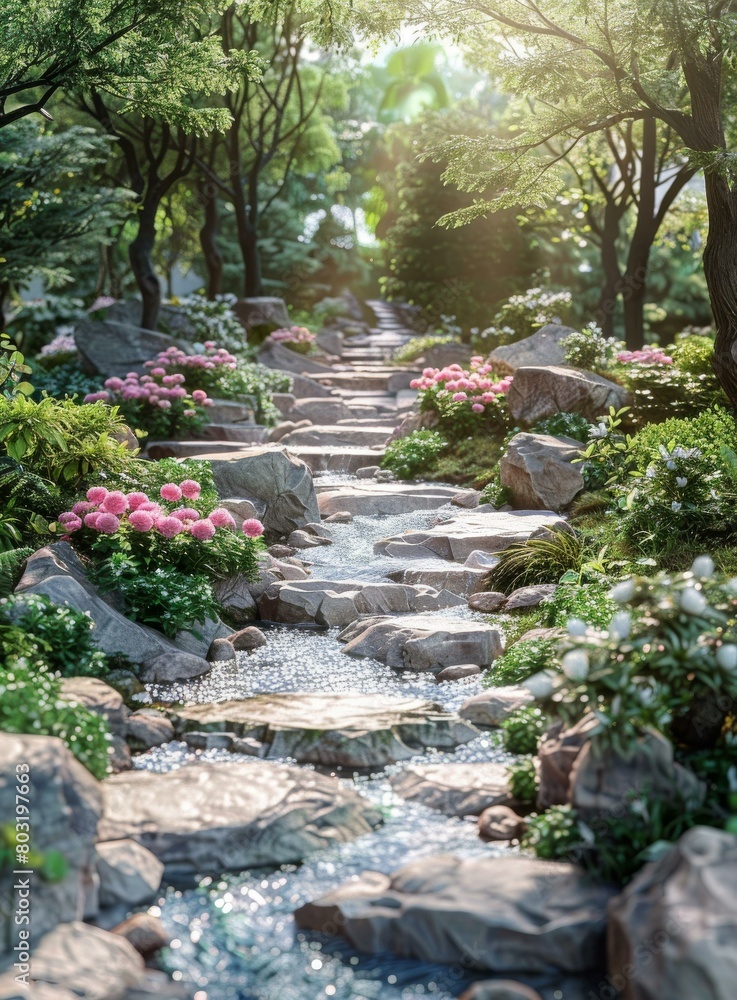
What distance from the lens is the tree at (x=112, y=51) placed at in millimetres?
8492

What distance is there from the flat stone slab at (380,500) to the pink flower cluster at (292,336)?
1100 cm

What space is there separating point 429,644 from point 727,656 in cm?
324

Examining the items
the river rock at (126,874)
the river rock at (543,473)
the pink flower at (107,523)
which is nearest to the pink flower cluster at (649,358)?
the river rock at (543,473)

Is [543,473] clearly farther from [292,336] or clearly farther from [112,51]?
[292,336]

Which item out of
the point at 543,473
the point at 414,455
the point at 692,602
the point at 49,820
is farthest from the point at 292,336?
the point at 49,820

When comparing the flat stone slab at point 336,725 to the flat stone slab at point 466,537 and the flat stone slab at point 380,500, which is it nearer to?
the flat stone slab at point 466,537

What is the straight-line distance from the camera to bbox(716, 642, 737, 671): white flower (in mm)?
4000

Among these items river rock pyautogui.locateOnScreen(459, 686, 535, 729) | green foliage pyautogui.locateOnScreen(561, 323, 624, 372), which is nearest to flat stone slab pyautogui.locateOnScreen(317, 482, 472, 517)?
green foliage pyautogui.locateOnScreen(561, 323, 624, 372)

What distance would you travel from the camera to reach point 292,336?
74.1ft

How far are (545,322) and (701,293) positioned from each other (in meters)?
17.0

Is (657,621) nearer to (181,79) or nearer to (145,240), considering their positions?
(181,79)

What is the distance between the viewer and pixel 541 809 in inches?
182

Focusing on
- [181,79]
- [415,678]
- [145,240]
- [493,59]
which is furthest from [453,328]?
[415,678]

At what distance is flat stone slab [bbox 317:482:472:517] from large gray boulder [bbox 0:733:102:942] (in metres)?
7.77
